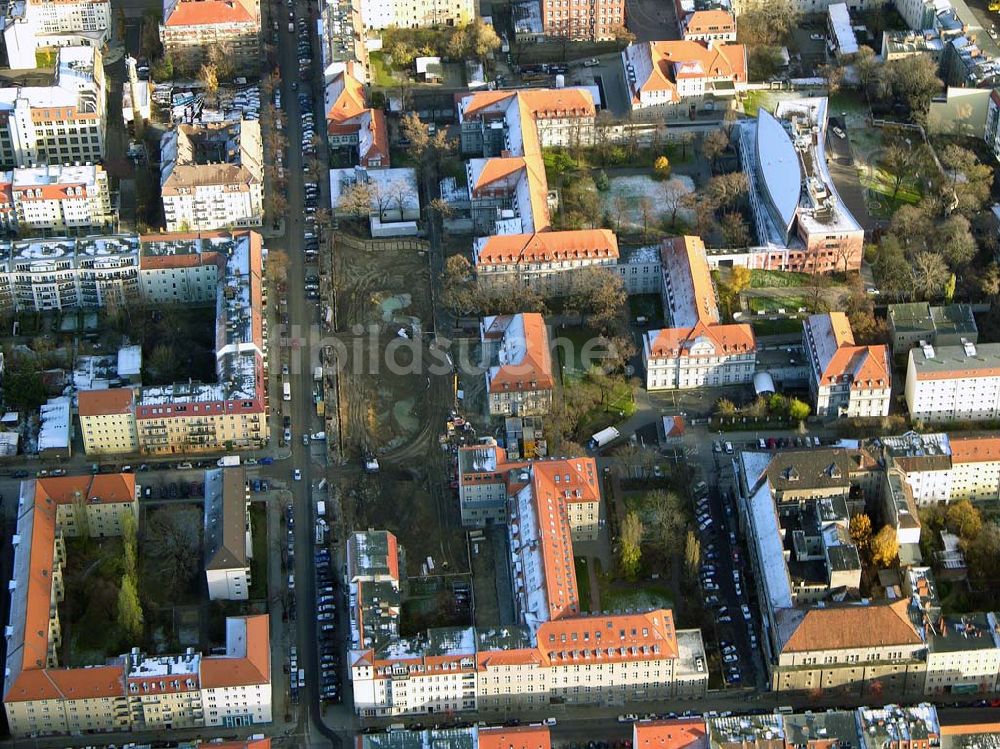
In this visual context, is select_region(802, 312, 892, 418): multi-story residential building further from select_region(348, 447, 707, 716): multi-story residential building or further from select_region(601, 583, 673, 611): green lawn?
select_region(348, 447, 707, 716): multi-story residential building

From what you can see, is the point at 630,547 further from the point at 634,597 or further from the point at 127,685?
the point at 127,685

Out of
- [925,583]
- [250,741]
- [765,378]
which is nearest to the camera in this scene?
[250,741]

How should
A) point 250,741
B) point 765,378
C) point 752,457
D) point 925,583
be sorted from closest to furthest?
point 250,741, point 925,583, point 752,457, point 765,378

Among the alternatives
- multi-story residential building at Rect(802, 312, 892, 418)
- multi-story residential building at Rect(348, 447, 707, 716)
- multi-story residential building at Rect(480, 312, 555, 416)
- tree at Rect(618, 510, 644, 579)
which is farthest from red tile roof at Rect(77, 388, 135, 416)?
multi-story residential building at Rect(802, 312, 892, 418)

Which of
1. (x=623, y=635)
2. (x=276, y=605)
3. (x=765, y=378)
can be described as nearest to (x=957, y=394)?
(x=765, y=378)

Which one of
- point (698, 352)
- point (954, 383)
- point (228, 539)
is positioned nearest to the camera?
point (228, 539)

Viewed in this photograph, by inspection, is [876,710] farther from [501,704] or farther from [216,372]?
[216,372]

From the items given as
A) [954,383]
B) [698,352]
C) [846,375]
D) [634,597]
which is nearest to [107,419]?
[634,597]
